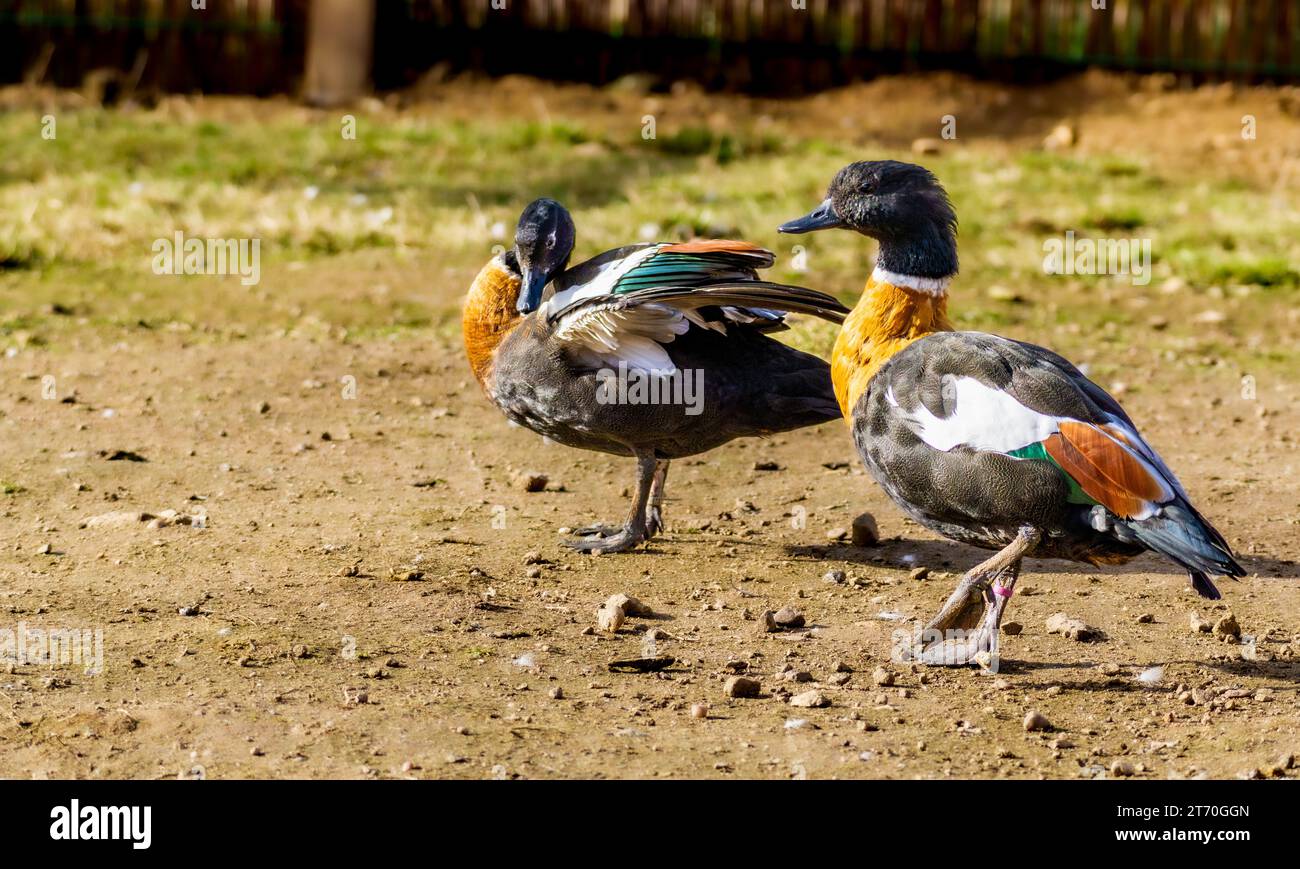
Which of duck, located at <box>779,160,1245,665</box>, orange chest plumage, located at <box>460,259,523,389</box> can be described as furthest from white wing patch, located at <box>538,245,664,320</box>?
duck, located at <box>779,160,1245,665</box>

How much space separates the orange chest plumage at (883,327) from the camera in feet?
16.8

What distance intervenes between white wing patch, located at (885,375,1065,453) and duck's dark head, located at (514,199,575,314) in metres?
1.67

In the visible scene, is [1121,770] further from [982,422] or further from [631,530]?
[631,530]

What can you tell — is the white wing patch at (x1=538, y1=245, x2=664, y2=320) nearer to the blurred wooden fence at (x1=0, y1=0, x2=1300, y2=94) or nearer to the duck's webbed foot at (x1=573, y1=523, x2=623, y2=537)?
the duck's webbed foot at (x1=573, y1=523, x2=623, y2=537)

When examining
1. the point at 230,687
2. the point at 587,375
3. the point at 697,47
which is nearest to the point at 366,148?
the point at 697,47

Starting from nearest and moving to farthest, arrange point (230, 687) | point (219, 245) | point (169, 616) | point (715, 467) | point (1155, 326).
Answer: point (230, 687), point (169, 616), point (715, 467), point (1155, 326), point (219, 245)

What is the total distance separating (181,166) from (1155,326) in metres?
6.48

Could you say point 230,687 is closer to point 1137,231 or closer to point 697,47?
point 1137,231

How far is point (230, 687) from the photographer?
4605mm

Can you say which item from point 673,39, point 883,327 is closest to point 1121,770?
point 883,327

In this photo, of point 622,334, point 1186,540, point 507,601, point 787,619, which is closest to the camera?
point 1186,540

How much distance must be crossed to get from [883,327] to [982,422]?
540 millimetres

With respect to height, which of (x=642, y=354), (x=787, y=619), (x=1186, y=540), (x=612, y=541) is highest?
(x=642, y=354)

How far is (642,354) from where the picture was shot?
5820 mm
